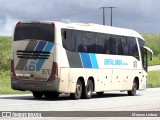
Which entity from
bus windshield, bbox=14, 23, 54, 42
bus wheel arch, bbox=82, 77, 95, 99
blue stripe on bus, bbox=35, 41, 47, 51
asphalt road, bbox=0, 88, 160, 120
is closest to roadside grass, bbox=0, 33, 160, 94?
bus wheel arch, bbox=82, 77, 95, 99

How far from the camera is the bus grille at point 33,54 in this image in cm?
2425

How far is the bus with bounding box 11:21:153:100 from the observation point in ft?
79.4

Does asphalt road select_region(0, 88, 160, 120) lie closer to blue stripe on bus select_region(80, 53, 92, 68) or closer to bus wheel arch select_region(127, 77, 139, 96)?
blue stripe on bus select_region(80, 53, 92, 68)

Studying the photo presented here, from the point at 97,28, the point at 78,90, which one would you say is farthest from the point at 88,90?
the point at 97,28

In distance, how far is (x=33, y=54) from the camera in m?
24.4

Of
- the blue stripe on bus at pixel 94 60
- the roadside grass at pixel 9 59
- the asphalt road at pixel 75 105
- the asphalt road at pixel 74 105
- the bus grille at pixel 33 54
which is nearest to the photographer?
the asphalt road at pixel 75 105

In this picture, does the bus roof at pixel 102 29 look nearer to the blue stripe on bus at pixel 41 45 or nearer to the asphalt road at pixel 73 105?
the blue stripe on bus at pixel 41 45

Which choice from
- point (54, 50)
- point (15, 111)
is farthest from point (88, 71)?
point (15, 111)


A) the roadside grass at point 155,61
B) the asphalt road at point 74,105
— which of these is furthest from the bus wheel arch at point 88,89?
the roadside grass at point 155,61

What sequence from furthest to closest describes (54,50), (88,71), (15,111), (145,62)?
1. (145,62)
2. (88,71)
3. (54,50)
4. (15,111)

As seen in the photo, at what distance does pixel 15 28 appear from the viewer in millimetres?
25047

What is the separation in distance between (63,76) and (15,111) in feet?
25.3

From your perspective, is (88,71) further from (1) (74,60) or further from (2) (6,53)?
(2) (6,53)

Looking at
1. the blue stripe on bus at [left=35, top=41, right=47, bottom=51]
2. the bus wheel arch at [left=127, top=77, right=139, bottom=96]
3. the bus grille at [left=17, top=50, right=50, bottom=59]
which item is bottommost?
the bus wheel arch at [left=127, top=77, right=139, bottom=96]
